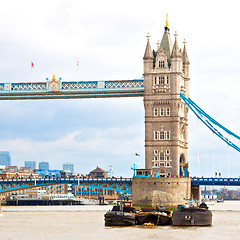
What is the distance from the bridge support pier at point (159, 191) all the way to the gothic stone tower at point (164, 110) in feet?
15.1

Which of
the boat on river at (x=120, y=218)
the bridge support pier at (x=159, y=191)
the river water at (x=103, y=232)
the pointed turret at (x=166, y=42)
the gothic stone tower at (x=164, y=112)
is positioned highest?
the pointed turret at (x=166, y=42)

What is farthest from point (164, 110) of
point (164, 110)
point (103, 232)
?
point (103, 232)

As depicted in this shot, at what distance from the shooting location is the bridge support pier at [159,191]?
396 feet

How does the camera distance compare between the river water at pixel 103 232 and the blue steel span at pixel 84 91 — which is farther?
the blue steel span at pixel 84 91

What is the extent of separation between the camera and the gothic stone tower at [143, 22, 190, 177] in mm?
127938

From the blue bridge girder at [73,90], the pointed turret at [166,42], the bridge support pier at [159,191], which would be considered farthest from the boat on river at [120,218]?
the pointed turret at [166,42]

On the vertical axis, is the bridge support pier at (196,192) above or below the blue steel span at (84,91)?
below

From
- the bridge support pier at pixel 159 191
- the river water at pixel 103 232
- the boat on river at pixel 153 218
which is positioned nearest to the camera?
the river water at pixel 103 232

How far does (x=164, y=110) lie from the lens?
128875mm

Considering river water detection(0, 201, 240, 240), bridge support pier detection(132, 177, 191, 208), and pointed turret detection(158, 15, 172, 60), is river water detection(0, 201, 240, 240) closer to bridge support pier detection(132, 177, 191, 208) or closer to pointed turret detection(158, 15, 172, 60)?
bridge support pier detection(132, 177, 191, 208)

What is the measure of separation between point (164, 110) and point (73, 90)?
62.8 ft

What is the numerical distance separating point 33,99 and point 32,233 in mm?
66029

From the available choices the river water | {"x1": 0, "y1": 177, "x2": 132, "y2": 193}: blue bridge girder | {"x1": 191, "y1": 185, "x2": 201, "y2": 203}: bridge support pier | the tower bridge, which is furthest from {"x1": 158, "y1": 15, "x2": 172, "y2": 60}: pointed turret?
the river water

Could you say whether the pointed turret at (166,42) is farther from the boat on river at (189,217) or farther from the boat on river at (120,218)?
the boat on river at (120,218)
